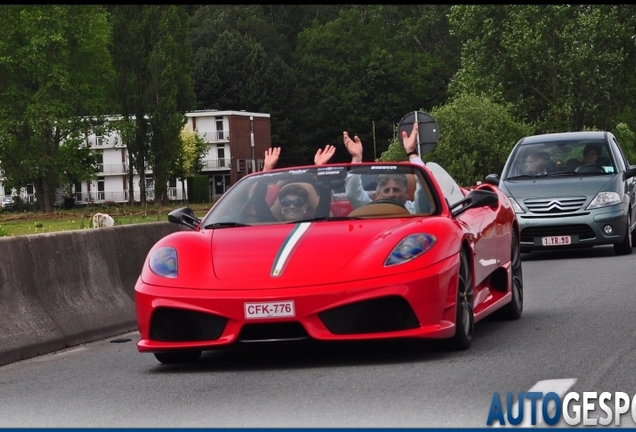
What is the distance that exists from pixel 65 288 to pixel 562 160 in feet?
35.0

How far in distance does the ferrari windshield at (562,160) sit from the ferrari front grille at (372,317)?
12.3 metres

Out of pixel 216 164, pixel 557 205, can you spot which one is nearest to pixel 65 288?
pixel 557 205

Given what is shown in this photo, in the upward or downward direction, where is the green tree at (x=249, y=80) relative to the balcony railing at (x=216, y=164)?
upward

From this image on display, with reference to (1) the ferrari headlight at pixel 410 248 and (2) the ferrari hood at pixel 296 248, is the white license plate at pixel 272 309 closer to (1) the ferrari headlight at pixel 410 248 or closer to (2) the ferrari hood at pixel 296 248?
(2) the ferrari hood at pixel 296 248

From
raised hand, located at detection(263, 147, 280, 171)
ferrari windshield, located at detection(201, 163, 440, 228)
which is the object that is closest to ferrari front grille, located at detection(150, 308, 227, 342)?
ferrari windshield, located at detection(201, 163, 440, 228)

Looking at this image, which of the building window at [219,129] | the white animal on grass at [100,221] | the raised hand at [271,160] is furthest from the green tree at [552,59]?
the raised hand at [271,160]

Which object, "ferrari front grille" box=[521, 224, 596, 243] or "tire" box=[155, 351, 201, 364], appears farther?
"ferrari front grille" box=[521, 224, 596, 243]

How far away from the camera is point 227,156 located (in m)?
140

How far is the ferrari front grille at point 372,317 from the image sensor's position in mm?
8602

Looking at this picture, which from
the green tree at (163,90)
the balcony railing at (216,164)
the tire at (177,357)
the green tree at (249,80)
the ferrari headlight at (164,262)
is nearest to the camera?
the ferrari headlight at (164,262)

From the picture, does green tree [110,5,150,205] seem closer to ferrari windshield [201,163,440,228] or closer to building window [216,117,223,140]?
building window [216,117,223,140]

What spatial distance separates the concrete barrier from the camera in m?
10.8

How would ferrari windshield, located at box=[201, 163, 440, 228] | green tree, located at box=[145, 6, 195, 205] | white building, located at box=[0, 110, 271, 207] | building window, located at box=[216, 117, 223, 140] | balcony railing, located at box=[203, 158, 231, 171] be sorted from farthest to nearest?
balcony railing, located at box=[203, 158, 231, 171], building window, located at box=[216, 117, 223, 140], white building, located at box=[0, 110, 271, 207], green tree, located at box=[145, 6, 195, 205], ferrari windshield, located at box=[201, 163, 440, 228]

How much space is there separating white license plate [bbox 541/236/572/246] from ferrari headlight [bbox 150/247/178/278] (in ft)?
37.6
